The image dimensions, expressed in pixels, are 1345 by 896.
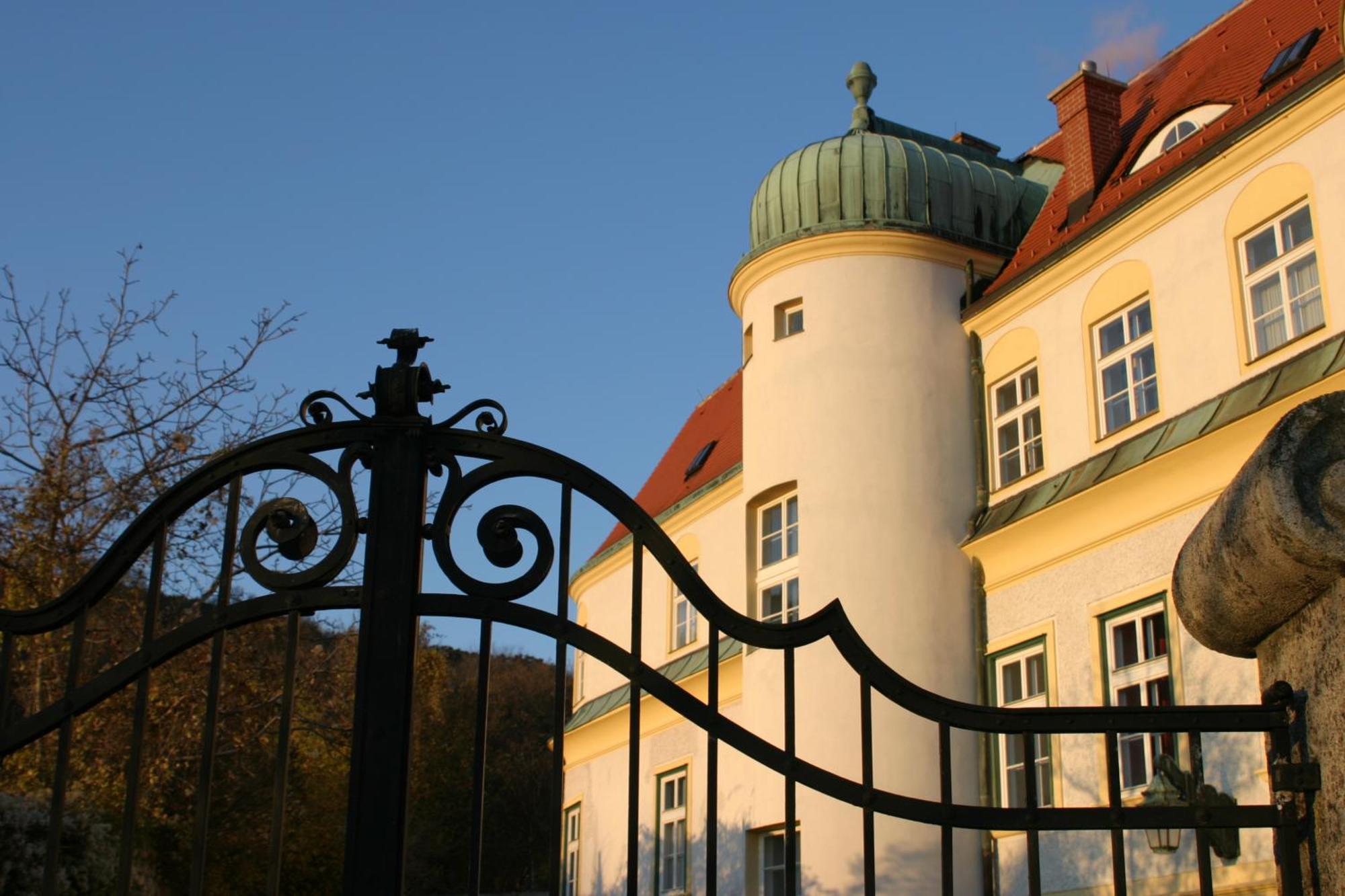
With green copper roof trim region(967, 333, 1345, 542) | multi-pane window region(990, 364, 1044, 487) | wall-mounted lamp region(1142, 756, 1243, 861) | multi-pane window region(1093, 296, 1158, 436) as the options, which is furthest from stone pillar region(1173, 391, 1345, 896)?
multi-pane window region(990, 364, 1044, 487)

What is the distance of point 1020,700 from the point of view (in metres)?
16.2

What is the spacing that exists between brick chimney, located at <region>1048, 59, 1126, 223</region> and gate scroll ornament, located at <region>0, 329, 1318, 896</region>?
46.6ft

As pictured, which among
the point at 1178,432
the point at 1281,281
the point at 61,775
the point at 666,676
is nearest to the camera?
the point at 61,775

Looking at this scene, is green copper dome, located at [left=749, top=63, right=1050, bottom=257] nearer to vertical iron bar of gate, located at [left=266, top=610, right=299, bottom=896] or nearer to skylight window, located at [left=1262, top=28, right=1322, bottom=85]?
skylight window, located at [left=1262, top=28, right=1322, bottom=85]

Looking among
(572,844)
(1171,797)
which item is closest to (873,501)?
(1171,797)

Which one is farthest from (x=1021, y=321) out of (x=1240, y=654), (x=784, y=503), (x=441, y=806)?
(x=441, y=806)

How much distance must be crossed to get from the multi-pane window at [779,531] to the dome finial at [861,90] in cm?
512

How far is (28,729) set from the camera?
4.01 meters

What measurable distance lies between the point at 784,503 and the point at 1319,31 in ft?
25.5

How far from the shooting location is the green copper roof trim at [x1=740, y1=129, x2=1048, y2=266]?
61.1 ft

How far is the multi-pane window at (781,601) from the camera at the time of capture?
1830 cm

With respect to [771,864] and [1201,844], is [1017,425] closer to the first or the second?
[771,864]

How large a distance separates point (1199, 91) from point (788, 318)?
17.8 feet

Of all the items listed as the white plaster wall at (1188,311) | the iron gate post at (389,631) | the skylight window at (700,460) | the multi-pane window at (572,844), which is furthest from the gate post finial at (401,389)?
the multi-pane window at (572,844)
